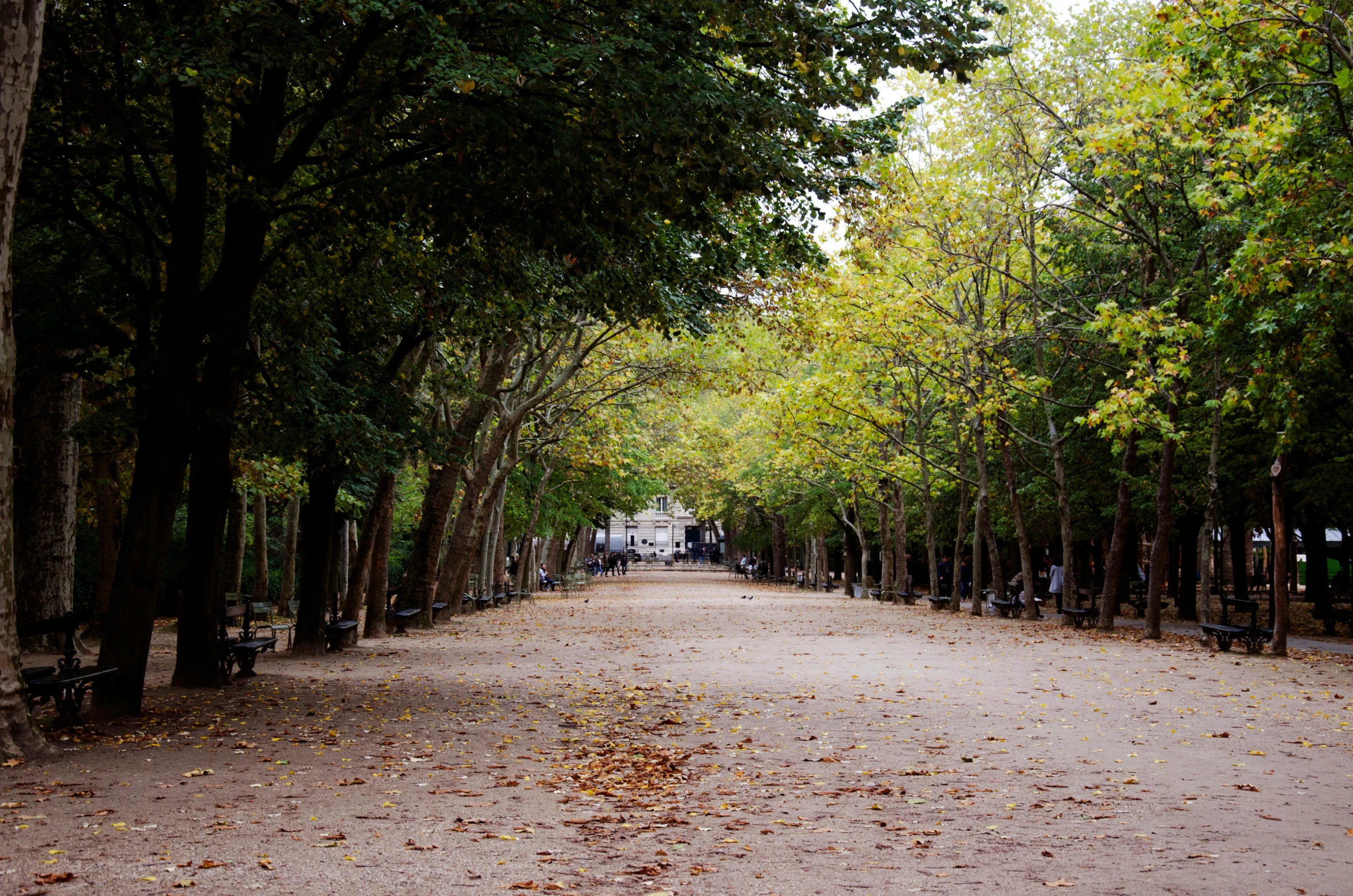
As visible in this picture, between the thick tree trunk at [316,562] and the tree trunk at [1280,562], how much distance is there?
13630 mm

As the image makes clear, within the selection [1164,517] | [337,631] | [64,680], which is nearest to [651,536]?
[1164,517]

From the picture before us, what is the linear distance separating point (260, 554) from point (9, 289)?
724 inches

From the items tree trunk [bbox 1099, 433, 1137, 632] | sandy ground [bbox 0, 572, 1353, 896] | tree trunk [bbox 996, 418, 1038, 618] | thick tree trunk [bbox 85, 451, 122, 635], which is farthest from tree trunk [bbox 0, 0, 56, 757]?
tree trunk [bbox 996, 418, 1038, 618]

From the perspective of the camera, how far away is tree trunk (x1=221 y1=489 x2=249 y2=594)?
2394cm

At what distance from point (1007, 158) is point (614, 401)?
12.2m

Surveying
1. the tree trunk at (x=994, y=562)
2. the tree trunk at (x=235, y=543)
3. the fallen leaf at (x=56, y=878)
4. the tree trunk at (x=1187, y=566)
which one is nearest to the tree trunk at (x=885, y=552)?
the tree trunk at (x=994, y=562)

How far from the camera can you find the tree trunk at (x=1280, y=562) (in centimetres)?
1734

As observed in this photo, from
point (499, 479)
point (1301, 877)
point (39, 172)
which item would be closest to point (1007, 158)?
point (499, 479)

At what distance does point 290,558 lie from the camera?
28094 millimetres

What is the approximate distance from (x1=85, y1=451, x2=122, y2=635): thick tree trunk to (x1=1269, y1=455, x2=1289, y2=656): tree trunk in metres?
18.1

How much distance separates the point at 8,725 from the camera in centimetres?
793

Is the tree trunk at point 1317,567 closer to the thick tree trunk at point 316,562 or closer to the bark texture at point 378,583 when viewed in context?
the bark texture at point 378,583

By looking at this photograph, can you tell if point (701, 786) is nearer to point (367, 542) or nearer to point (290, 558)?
point (367, 542)

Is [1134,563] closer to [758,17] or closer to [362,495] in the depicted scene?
[362,495]
